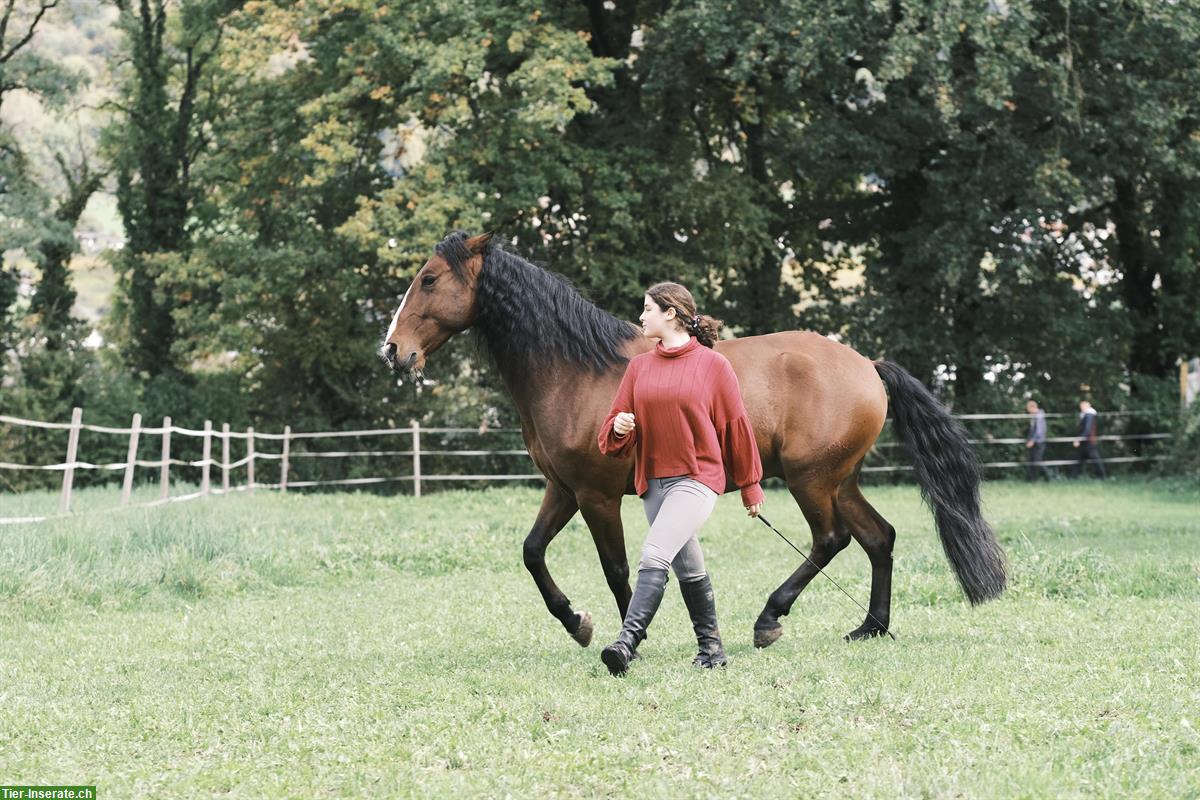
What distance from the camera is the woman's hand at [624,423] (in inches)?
240

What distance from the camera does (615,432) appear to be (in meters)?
6.15

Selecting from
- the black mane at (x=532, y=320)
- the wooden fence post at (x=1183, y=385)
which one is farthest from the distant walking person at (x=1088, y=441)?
the black mane at (x=532, y=320)

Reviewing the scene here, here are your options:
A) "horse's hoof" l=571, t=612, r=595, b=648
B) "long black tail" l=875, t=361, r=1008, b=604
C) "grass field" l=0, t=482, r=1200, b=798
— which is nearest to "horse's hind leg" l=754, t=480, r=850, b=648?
"grass field" l=0, t=482, r=1200, b=798

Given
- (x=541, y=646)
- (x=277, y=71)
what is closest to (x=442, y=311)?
(x=541, y=646)

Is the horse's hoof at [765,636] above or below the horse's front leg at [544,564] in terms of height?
below

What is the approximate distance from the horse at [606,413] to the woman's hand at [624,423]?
41.1 inches

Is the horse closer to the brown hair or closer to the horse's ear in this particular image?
the horse's ear

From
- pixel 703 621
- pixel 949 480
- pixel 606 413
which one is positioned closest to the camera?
pixel 703 621

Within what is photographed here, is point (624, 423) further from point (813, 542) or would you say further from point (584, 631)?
point (813, 542)

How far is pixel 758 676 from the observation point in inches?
242

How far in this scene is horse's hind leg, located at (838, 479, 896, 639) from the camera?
774 centimetres

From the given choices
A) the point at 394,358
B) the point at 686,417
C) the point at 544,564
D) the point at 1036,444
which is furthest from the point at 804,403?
the point at 1036,444

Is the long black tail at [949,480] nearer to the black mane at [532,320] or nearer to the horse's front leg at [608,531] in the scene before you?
the black mane at [532,320]

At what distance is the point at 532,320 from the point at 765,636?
7.27 ft
